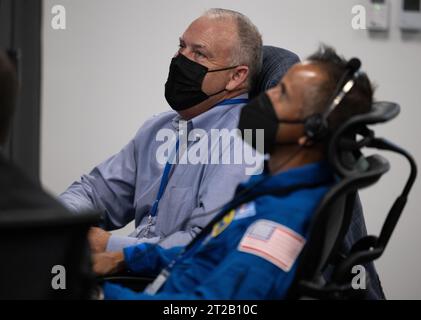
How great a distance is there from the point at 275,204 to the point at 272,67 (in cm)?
78

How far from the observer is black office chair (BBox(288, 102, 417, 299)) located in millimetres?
1270

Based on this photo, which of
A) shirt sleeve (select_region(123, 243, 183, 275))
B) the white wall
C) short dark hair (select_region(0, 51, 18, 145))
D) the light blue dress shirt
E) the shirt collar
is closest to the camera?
short dark hair (select_region(0, 51, 18, 145))

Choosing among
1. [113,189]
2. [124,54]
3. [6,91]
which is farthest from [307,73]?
[124,54]

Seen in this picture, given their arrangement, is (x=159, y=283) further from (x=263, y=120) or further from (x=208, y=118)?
(x=208, y=118)

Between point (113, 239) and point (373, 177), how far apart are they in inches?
31.7

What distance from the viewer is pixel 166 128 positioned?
2143 mm

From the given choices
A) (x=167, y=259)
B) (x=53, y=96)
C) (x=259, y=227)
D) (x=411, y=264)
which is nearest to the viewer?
(x=259, y=227)

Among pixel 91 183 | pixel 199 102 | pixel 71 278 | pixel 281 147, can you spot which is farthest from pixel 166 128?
pixel 71 278

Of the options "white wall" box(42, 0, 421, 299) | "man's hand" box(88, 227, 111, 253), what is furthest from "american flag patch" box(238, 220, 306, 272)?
"white wall" box(42, 0, 421, 299)

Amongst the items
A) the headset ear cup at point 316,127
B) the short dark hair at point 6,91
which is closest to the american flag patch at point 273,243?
the headset ear cup at point 316,127

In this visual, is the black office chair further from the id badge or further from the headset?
the id badge

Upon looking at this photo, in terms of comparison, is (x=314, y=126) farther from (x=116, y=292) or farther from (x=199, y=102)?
(x=199, y=102)

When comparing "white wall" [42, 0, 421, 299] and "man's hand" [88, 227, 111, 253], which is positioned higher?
"white wall" [42, 0, 421, 299]

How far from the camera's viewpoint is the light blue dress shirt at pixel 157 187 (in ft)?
5.91
